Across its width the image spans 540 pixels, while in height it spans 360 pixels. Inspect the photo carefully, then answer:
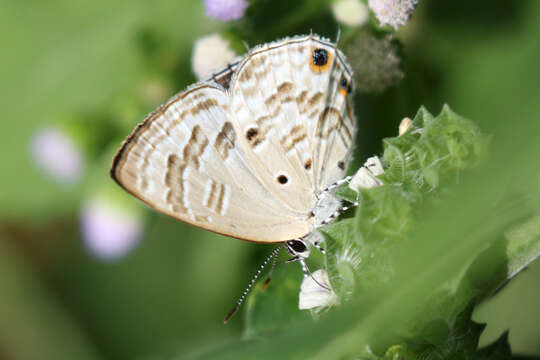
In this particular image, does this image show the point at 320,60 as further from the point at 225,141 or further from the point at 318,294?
the point at 318,294

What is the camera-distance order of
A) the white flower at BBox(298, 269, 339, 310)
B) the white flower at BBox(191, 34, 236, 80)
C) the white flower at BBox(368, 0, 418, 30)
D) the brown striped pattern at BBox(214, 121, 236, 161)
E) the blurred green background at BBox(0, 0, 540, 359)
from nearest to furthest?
the white flower at BBox(298, 269, 339, 310) < the white flower at BBox(368, 0, 418, 30) < the brown striped pattern at BBox(214, 121, 236, 161) < the white flower at BBox(191, 34, 236, 80) < the blurred green background at BBox(0, 0, 540, 359)

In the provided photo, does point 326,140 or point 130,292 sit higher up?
point 326,140

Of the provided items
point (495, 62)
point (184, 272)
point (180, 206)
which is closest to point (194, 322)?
point (184, 272)

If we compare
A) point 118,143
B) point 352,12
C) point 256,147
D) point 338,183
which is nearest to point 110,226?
point 118,143

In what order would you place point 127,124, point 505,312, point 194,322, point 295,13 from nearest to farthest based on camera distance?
1. point 295,13
2. point 505,312
3. point 127,124
4. point 194,322

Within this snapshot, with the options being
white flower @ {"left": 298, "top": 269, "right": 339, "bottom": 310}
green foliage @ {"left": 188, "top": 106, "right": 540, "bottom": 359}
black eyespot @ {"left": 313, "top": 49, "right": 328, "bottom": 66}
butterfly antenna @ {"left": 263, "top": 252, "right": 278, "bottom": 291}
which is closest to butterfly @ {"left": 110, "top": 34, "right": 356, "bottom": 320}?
black eyespot @ {"left": 313, "top": 49, "right": 328, "bottom": 66}

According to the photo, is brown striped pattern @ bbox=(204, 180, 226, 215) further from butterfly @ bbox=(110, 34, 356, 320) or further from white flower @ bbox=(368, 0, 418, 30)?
white flower @ bbox=(368, 0, 418, 30)

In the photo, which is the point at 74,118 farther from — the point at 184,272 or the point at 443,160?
the point at 443,160
